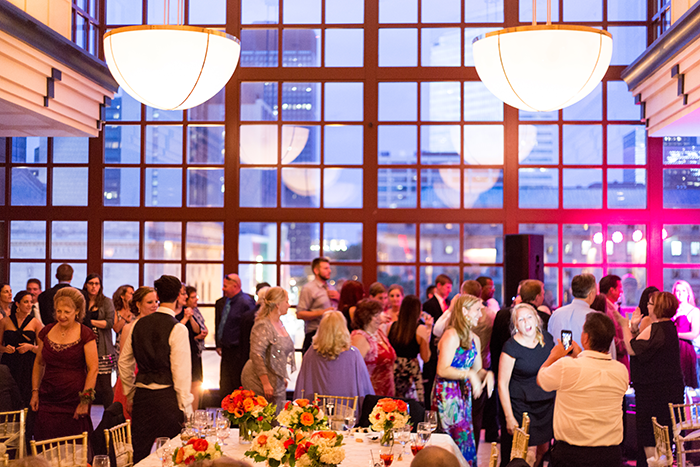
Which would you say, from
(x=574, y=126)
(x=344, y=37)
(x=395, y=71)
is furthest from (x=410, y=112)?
(x=574, y=126)

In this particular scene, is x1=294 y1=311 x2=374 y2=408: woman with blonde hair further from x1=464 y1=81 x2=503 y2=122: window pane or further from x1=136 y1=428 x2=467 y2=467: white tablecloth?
x1=464 y1=81 x2=503 y2=122: window pane

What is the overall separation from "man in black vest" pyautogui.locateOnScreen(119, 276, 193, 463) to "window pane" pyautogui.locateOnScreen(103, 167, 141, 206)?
456cm

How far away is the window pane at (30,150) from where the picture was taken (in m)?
8.54

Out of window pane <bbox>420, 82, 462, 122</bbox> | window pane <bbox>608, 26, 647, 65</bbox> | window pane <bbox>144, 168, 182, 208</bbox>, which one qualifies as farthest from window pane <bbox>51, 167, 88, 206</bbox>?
window pane <bbox>608, 26, 647, 65</bbox>

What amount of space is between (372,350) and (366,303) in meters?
0.36

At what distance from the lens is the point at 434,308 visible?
721 centimetres

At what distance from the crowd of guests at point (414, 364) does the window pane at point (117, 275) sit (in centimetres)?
206

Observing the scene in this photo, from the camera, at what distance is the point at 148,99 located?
3.78 metres

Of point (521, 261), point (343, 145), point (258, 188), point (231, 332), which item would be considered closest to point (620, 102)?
point (521, 261)

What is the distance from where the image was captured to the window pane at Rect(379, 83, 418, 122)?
329 inches

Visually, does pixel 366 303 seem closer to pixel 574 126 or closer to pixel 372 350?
pixel 372 350

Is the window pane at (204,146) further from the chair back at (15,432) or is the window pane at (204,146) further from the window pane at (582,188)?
the chair back at (15,432)

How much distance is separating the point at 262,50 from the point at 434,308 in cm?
390

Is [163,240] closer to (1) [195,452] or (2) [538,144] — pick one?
(2) [538,144]
